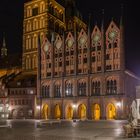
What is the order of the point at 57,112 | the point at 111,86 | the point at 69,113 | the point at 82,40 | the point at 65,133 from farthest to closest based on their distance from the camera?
1. the point at 57,112
2. the point at 69,113
3. the point at 82,40
4. the point at 111,86
5. the point at 65,133

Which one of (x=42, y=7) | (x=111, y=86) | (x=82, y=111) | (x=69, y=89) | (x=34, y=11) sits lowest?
(x=82, y=111)

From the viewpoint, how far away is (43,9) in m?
121

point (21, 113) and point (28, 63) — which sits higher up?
point (28, 63)

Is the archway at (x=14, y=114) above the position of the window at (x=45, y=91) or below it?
below

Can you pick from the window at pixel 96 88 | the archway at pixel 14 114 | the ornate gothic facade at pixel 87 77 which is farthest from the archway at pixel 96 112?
the archway at pixel 14 114

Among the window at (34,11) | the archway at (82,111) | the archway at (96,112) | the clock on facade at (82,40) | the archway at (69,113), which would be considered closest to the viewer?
the archway at (96,112)

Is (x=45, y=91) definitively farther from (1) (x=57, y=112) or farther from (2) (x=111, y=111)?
(2) (x=111, y=111)

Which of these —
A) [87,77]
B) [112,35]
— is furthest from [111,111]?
[112,35]

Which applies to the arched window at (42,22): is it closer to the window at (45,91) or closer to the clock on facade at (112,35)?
the window at (45,91)

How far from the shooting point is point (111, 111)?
92.2 metres

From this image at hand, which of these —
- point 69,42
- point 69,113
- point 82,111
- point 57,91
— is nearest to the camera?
point 82,111

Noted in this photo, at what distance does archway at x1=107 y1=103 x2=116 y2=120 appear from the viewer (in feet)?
292

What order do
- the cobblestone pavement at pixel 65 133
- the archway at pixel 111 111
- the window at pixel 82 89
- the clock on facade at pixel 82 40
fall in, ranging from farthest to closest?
1. the clock on facade at pixel 82 40
2. the window at pixel 82 89
3. the archway at pixel 111 111
4. the cobblestone pavement at pixel 65 133

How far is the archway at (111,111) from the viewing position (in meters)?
89.0
